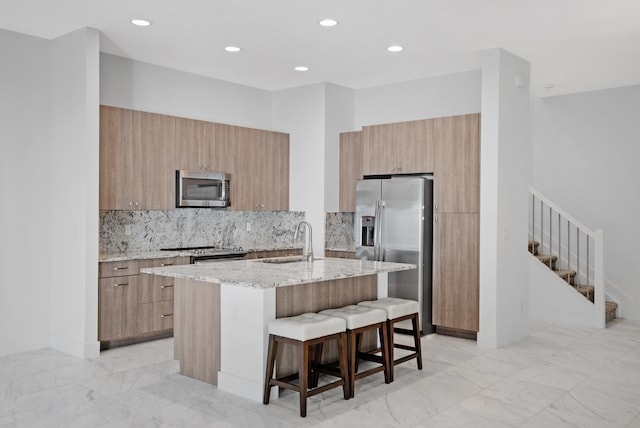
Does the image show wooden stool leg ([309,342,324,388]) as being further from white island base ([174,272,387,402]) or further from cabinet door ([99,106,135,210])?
cabinet door ([99,106,135,210])

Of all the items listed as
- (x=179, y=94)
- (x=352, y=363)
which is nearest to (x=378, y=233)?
(x=352, y=363)

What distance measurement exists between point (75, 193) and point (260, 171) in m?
2.46

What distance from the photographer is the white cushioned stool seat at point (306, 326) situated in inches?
146

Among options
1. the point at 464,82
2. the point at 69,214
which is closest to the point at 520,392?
the point at 464,82

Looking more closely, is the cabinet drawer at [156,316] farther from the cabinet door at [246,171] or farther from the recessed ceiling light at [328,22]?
the recessed ceiling light at [328,22]

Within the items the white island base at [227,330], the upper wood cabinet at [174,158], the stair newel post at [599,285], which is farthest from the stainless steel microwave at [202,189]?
the stair newel post at [599,285]

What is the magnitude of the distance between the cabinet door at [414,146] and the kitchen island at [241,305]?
1.73m

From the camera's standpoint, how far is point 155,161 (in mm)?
5859

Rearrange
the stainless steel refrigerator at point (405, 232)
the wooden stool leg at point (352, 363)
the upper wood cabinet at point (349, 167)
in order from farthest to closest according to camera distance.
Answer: the upper wood cabinet at point (349, 167), the stainless steel refrigerator at point (405, 232), the wooden stool leg at point (352, 363)

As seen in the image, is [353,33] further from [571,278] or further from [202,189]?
[571,278]

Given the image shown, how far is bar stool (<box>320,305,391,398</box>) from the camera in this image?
13.4 ft

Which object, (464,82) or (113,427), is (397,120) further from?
(113,427)

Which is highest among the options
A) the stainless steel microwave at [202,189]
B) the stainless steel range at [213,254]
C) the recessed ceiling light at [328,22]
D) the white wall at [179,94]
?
the recessed ceiling light at [328,22]

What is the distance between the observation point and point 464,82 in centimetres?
645
